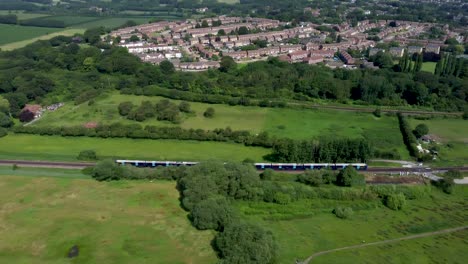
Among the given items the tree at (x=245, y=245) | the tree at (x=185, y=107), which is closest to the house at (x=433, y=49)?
the tree at (x=185, y=107)

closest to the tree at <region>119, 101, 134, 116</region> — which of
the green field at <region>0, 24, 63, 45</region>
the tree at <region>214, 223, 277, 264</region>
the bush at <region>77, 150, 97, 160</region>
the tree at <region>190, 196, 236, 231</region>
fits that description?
the bush at <region>77, 150, 97, 160</region>

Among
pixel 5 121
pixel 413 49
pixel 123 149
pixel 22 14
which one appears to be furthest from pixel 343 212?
pixel 22 14

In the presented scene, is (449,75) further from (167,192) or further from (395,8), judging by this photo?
(395,8)

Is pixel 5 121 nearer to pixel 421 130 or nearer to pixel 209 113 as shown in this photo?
pixel 209 113

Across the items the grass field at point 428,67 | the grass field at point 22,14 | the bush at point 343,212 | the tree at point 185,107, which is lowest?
the bush at point 343,212

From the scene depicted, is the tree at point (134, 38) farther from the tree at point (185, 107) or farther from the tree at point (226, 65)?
the tree at point (185, 107)

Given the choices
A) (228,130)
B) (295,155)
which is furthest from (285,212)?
(228,130)

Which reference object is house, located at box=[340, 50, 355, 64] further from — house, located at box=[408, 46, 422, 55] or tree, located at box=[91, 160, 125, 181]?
tree, located at box=[91, 160, 125, 181]
